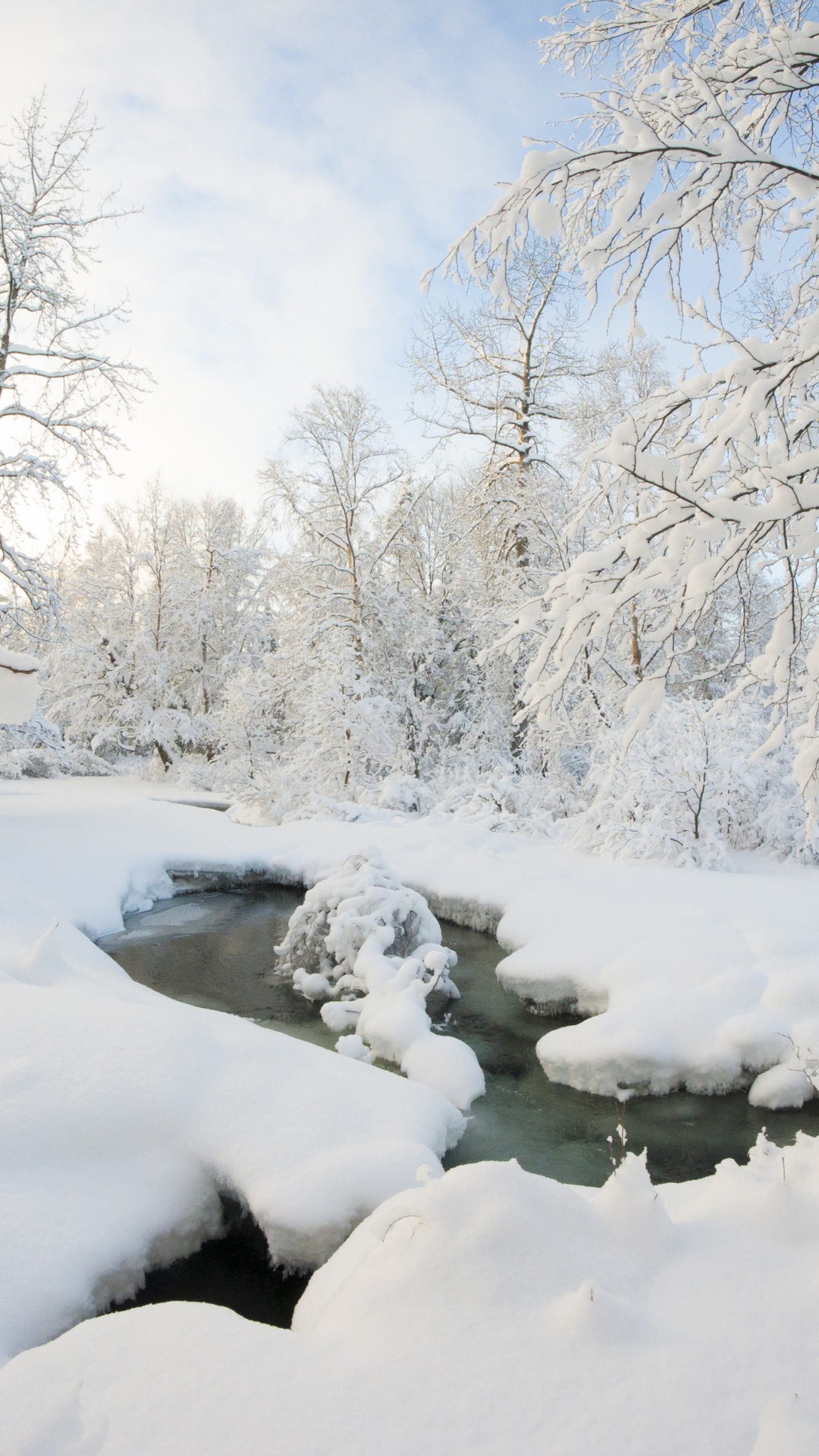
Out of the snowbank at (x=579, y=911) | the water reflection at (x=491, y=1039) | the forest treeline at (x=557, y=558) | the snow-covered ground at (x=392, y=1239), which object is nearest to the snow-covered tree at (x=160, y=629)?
the forest treeline at (x=557, y=558)

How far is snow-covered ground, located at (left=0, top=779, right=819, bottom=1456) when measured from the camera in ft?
5.68

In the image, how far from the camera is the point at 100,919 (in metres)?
8.63

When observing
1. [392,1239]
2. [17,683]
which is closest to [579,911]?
[392,1239]

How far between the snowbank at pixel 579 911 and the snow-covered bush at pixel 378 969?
613 millimetres

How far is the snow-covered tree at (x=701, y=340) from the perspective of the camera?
7.16ft

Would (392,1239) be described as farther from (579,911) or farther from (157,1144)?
(579,911)

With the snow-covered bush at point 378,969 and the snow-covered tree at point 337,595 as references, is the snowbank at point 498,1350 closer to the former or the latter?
the snow-covered bush at point 378,969

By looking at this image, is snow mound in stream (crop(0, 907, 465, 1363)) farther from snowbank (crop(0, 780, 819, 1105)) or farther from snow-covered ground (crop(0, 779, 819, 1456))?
snowbank (crop(0, 780, 819, 1105))

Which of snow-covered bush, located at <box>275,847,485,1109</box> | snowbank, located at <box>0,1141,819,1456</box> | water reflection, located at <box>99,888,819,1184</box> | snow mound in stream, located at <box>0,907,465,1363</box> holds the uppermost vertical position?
snowbank, located at <box>0,1141,819,1456</box>

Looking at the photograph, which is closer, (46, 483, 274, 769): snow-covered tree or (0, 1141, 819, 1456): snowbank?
(0, 1141, 819, 1456): snowbank

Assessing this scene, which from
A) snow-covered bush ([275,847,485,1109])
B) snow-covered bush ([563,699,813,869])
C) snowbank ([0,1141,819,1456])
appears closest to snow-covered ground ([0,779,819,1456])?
snowbank ([0,1141,819,1456])

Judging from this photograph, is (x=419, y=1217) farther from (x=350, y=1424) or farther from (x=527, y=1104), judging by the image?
(x=527, y=1104)

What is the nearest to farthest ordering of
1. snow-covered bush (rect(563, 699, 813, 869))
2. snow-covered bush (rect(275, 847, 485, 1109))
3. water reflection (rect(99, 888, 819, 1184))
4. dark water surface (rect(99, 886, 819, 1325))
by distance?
dark water surface (rect(99, 886, 819, 1325)) < water reflection (rect(99, 888, 819, 1184)) < snow-covered bush (rect(275, 847, 485, 1109)) < snow-covered bush (rect(563, 699, 813, 869))

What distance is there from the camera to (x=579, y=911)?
743 centimetres
